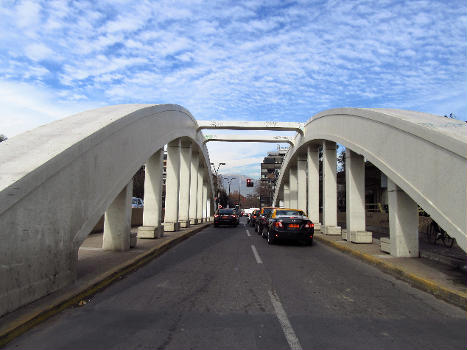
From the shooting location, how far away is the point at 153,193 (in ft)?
46.7

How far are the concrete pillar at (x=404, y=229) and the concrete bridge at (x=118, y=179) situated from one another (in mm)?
29

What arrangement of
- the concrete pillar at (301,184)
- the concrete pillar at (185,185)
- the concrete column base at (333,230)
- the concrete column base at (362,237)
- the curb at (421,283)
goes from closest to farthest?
the curb at (421,283) → the concrete column base at (362,237) → the concrete column base at (333,230) → the concrete pillar at (185,185) → the concrete pillar at (301,184)

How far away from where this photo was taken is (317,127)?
18672 mm

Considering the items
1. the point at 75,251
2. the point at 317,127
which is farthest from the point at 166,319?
the point at 317,127

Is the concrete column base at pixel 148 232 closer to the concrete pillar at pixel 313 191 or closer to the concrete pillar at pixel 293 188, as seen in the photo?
the concrete pillar at pixel 313 191

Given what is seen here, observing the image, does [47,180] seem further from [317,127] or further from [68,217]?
[317,127]

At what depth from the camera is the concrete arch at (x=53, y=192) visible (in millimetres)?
4664

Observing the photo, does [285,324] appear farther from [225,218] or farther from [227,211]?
Result: [227,211]

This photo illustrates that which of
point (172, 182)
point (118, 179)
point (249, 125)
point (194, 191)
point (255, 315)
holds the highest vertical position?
point (249, 125)

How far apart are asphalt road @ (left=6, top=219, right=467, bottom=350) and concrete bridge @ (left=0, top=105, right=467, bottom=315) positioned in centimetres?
114

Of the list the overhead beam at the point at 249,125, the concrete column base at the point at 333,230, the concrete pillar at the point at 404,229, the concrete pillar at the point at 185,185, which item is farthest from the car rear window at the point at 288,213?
the overhead beam at the point at 249,125

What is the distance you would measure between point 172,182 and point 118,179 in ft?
31.6

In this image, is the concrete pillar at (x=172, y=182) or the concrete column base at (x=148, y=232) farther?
the concrete pillar at (x=172, y=182)

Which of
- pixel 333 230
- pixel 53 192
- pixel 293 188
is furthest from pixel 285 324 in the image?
pixel 293 188
